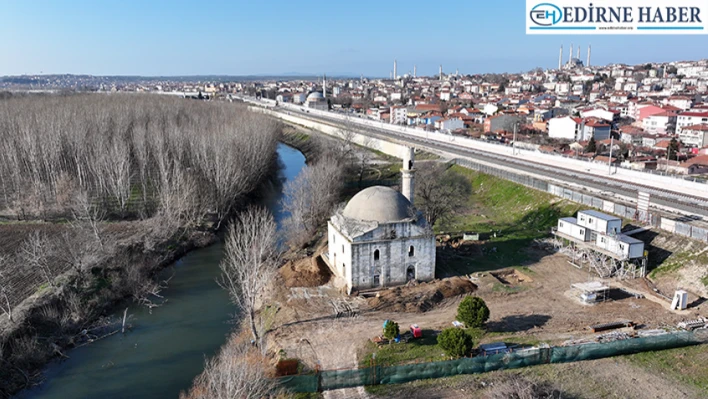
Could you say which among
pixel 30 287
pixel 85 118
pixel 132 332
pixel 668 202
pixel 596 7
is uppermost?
pixel 596 7

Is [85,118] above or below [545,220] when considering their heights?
above

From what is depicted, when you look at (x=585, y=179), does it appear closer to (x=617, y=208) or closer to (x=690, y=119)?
(x=617, y=208)

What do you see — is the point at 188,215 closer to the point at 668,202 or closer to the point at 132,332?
the point at 132,332

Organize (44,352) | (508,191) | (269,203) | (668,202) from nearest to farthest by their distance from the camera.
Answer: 1. (44,352)
2. (668,202)
3. (508,191)
4. (269,203)

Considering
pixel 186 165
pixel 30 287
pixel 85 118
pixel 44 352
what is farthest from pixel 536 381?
pixel 85 118

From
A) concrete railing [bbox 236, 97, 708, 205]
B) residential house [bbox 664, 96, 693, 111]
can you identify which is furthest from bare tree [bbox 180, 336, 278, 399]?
residential house [bbox 664, 96, 693, 111]

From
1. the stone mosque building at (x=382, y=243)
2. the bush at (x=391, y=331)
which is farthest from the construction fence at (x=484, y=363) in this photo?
the stone mosque building at (x=382, y=243)

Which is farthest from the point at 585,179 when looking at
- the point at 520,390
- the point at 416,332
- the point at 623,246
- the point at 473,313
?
the point at 520,390
